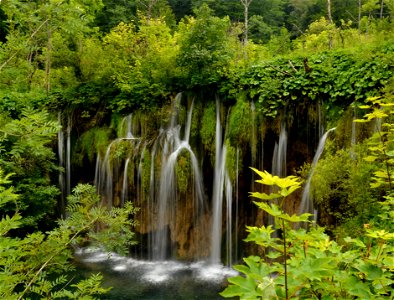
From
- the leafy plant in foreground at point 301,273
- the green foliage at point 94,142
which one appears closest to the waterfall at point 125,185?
the green foliage at point 94,142

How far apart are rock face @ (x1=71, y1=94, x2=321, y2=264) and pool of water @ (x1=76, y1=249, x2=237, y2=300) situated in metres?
0.51

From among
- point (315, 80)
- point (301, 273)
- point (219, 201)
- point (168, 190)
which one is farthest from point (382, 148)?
point (168, 190)

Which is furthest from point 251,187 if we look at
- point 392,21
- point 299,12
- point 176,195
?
point 299,12

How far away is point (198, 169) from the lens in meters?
10.7

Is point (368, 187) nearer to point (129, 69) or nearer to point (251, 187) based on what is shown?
point (251, 187)

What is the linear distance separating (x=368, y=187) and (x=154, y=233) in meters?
7.12

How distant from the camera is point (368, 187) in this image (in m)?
5.51

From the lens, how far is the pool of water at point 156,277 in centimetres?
839

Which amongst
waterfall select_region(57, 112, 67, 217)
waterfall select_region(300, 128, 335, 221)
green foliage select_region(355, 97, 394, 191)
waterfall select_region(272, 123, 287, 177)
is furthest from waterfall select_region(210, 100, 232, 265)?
waterfall select_region(57, 112, 67, 217)

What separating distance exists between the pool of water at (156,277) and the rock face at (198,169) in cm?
51

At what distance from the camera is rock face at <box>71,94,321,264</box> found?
9719 millimetres

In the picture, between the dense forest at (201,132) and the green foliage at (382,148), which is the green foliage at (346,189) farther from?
the green foliage at (382,148)

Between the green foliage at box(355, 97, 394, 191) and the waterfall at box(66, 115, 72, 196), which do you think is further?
the waterfall at box(66, 115, 72, 196)

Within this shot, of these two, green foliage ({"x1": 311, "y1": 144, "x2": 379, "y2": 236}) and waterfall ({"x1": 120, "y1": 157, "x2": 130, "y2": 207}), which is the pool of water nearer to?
waterfall ({"x1": 120, "y1": 157, "x2": 130, "y2": 207})
